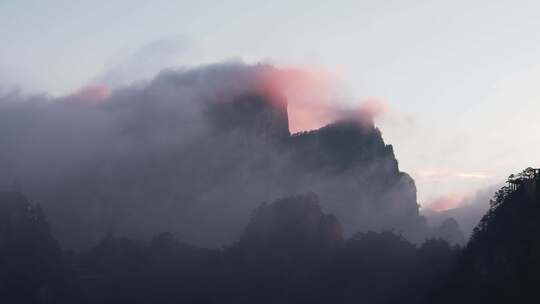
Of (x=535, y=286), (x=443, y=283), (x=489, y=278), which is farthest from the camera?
(x=443, y=283)

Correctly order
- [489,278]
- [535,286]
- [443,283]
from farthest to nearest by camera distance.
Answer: [443,283]
[489,278]
[535,286]

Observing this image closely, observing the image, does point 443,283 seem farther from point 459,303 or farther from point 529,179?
point 529,179

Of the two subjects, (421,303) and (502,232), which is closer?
(502,232)

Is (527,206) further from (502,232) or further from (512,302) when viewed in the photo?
(512,302)

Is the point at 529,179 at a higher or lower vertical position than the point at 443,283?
higher

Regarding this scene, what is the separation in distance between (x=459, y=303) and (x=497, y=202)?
24766 millimetres

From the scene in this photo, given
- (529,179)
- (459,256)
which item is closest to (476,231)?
(459,256)

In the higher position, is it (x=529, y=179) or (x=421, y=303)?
(x=529, y=179)

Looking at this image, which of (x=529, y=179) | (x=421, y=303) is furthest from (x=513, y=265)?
(x=421, y=303)

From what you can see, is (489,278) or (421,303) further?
(421,303)

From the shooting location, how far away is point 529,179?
17975 centimetres

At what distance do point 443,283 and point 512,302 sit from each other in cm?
2805

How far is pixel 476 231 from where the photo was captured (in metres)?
193

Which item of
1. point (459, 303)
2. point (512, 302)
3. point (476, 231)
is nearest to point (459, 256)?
point (476, 231)
